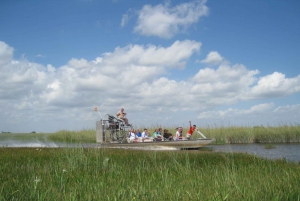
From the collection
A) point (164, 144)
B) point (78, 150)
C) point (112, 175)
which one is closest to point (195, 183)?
point (112, 175)

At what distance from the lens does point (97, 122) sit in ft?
73.2

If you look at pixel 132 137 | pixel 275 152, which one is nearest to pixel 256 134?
pixel 275 152

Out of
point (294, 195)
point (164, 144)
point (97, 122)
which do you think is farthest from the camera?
point (97, 122)

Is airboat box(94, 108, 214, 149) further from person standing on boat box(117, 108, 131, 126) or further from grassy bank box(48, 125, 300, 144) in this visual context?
grassy bank box(48, 125, 300, 144)

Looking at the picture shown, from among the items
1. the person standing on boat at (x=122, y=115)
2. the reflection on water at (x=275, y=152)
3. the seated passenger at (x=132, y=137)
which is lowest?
the reflection on water at (x=275, y=152)

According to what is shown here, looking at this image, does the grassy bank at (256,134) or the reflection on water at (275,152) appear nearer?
the reflection on water at (275,152)

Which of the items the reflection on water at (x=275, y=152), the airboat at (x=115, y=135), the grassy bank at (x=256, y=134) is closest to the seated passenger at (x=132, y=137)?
the airboat at (x=115, y=135)

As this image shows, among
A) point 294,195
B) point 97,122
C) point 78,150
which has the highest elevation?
point 97,122

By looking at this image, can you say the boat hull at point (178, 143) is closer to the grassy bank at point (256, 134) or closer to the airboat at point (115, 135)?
the airboat at point (115, 135)

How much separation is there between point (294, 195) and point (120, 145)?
662 inches

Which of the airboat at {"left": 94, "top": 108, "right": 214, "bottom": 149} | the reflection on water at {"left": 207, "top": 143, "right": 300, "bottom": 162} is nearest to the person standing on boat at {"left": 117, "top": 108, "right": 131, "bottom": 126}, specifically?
the airboat at {"left": 94, "top": 108, "right": 214, "bottom": 149}

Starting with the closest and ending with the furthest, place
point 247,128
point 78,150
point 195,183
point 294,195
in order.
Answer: point 294,195 < point 195,183 < point 78,150 < point 247,128

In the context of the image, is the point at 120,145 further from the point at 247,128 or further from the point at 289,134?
the point at 289,134

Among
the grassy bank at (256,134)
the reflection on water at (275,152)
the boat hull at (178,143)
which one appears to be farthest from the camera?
the grassy bank at (256,134)
